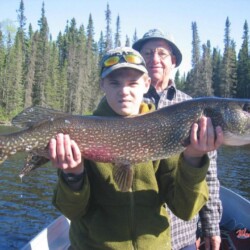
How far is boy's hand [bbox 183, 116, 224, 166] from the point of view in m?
3.02

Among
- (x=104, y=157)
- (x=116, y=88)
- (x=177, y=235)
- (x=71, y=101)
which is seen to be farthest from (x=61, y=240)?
(x=71, y=101)

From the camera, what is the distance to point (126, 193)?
2986 millimetres

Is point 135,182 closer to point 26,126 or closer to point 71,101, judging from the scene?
point 26,126

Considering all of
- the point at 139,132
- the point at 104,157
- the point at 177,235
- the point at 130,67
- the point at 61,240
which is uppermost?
the point at 130,67

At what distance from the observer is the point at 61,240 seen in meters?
5.42

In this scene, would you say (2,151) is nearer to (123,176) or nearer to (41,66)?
(123,176)

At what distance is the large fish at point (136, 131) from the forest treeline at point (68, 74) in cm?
4561

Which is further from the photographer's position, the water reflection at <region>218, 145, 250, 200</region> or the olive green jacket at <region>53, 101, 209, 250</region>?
the water reflection at <region>218, 145, 250, 200</region>

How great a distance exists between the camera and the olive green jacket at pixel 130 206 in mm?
2898

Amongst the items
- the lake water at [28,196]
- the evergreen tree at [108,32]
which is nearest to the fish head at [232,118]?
the lake water at [28,196]

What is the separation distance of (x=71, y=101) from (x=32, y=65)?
8.03 metres

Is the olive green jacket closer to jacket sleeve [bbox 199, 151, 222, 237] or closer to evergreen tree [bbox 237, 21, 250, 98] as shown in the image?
jacket sleeve [bbox 199, 151, 222, 237]

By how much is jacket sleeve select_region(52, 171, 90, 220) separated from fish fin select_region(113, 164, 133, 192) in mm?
260

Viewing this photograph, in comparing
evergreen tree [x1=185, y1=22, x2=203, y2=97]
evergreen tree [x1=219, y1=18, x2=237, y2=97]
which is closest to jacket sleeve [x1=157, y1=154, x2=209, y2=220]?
evergreen tree [x1=219, y1=18, x2=237, y2=97]
